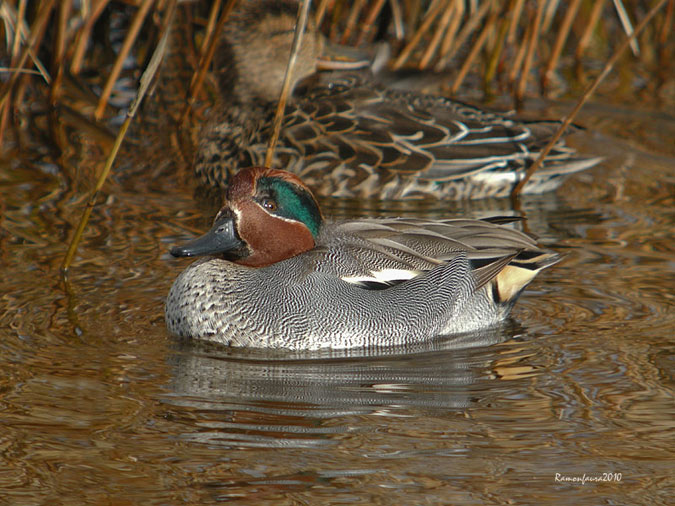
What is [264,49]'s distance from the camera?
847 cm

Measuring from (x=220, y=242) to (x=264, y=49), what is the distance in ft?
11.2

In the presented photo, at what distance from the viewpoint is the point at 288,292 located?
523cm

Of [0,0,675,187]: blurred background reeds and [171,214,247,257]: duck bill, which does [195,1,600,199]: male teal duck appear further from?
[171,214,247,257]: duck bill

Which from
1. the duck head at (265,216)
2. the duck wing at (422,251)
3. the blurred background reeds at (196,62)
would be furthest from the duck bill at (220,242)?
the blurred background reeds at (196,62)

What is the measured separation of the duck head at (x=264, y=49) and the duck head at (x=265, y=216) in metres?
3.10

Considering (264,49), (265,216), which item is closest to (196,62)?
(264,49)

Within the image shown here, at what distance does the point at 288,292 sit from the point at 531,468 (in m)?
1.70

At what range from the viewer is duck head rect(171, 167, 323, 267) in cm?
540

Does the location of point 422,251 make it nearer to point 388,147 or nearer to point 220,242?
point 220,242

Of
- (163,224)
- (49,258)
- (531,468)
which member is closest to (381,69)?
(163,224)

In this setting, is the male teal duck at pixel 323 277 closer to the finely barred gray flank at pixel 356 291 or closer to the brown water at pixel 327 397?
the finely barred gray flank at pixel 356 291

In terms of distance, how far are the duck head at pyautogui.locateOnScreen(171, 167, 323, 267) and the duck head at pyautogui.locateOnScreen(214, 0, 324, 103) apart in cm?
310

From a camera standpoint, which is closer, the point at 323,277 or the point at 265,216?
the point at 323,277

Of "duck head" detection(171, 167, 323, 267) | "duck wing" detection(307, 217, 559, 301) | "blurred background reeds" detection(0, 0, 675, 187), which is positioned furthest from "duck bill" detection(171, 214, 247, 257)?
"blurred background reeds" detection(0, 0, 675, 187)
